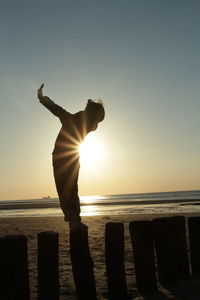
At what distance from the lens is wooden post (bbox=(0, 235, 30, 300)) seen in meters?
4.37

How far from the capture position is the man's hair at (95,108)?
4.52 metres

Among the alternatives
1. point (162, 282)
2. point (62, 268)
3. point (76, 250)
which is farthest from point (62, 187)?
point (62, 268)

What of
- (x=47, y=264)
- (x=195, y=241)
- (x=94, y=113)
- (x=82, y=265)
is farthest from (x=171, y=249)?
(x=94, y=113)

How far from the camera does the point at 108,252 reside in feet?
17.3

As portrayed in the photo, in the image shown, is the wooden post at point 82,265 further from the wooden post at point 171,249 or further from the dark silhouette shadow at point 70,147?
the wooden post at point 171,249

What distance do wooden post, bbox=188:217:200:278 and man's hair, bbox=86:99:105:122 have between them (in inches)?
101

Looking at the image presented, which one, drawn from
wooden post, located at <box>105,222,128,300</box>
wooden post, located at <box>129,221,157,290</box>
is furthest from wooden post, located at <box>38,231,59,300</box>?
wooden post, located at <box>129,221,157,290</box>

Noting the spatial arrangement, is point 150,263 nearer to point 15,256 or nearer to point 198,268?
point 198,268

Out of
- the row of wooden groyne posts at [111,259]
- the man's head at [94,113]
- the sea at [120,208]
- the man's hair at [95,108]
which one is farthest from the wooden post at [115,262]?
the sea at [120,208]

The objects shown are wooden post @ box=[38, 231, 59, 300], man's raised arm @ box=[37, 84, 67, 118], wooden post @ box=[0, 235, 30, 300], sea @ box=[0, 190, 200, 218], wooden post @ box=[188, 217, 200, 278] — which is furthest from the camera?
sea @ box=[0, 190, 200, 218]

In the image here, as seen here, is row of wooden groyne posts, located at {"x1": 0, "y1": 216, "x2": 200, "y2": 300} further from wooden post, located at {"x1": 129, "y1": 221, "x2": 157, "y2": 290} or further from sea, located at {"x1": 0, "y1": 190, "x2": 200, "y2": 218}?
sea, located at {"x1": 0, "y1": 190, "x2": 200, "y2": 218}

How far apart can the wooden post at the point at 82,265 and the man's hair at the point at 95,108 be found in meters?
1.44

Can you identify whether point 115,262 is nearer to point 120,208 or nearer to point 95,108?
point 95,108

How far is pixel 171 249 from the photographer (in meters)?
→ 5.89
